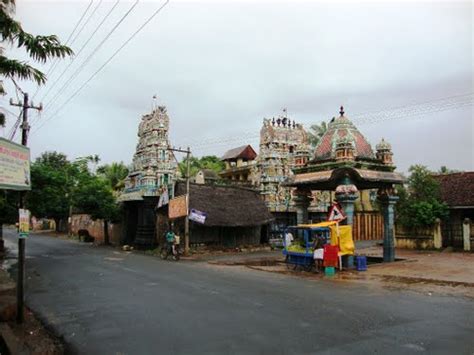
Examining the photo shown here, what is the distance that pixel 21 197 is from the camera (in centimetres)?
935

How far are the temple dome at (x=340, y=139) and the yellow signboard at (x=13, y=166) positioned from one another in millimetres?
13298

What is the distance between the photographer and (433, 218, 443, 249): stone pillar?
26388 millimetres

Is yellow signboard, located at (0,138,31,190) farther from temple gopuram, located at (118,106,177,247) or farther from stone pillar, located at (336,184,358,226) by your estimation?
temple gopuram, located at (118,106,177,247)

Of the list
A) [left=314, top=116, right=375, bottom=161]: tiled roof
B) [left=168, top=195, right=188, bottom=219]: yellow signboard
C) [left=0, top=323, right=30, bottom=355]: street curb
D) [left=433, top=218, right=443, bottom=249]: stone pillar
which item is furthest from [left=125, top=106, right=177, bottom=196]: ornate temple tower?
[left=0, top=323, right=30, bottom=355]: street curb

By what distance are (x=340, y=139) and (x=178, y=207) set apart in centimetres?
1265

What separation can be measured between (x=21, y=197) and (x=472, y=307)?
10630mm

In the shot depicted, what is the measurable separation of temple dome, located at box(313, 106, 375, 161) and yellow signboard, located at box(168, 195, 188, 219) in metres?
9.76

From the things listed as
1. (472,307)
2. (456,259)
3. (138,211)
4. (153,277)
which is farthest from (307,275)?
(138,211)

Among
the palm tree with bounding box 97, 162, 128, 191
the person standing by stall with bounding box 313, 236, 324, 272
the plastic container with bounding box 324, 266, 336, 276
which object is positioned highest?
the palm tree with bounding box 97, 162, 128, 191

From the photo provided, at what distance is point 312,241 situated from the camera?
18.3 m

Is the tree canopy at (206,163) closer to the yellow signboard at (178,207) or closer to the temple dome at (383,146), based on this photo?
the yellow signboard at (178,207)

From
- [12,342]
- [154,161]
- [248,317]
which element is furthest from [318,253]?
[154,161]

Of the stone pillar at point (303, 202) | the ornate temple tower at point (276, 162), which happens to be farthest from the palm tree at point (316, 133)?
the stone pillar at point (303, 202)

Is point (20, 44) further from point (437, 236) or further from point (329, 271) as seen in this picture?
point (437, 236)
